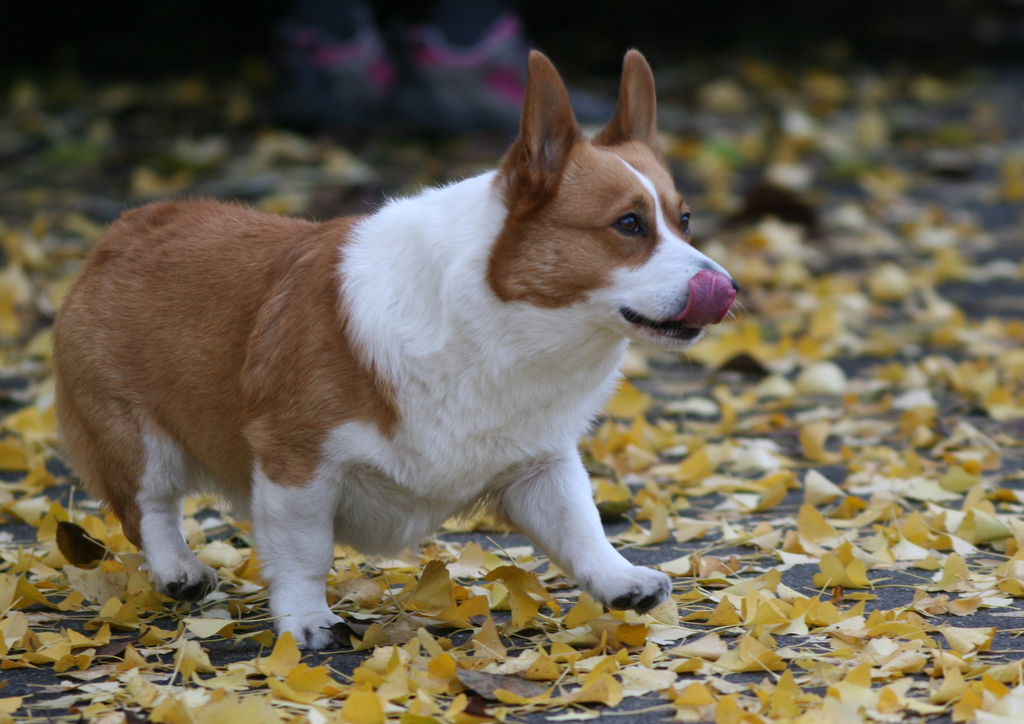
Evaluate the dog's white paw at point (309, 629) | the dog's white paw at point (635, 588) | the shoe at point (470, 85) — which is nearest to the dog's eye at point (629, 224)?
the dog's white paw at point (635, 588)

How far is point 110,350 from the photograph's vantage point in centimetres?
325

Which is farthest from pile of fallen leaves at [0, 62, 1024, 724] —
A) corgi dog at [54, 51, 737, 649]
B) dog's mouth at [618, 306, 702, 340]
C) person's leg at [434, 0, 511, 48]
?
person's leg at [434, 0, 511, 48]

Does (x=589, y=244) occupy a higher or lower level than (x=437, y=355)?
higher

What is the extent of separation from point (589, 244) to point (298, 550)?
98 cm

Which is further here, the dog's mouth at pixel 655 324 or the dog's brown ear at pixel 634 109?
the dog's brown ear at pixel 634 109

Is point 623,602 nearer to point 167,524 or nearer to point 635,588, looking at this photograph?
point 635,588

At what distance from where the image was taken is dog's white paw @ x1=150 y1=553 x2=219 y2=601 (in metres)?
3.10

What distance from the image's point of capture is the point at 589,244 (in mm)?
2779

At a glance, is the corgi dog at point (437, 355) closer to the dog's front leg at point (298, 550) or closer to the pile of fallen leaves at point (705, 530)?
the dog's front leg at point (298, 550)

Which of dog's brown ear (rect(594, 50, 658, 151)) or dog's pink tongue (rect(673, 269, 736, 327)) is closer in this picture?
dog's pink tongue (rect(673, 269, 736, 327))

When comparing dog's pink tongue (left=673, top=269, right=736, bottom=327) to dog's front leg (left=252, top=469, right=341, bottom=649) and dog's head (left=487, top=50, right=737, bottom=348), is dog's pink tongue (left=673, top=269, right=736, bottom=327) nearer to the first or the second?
dog's head (left=487, top=50, right=737, bottom=348)

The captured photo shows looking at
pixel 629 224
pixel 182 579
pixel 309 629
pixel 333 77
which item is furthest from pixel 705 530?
pixel 333 77

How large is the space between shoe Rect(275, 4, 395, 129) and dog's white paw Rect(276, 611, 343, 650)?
19.8 ft

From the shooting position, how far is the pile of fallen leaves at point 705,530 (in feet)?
8.23
